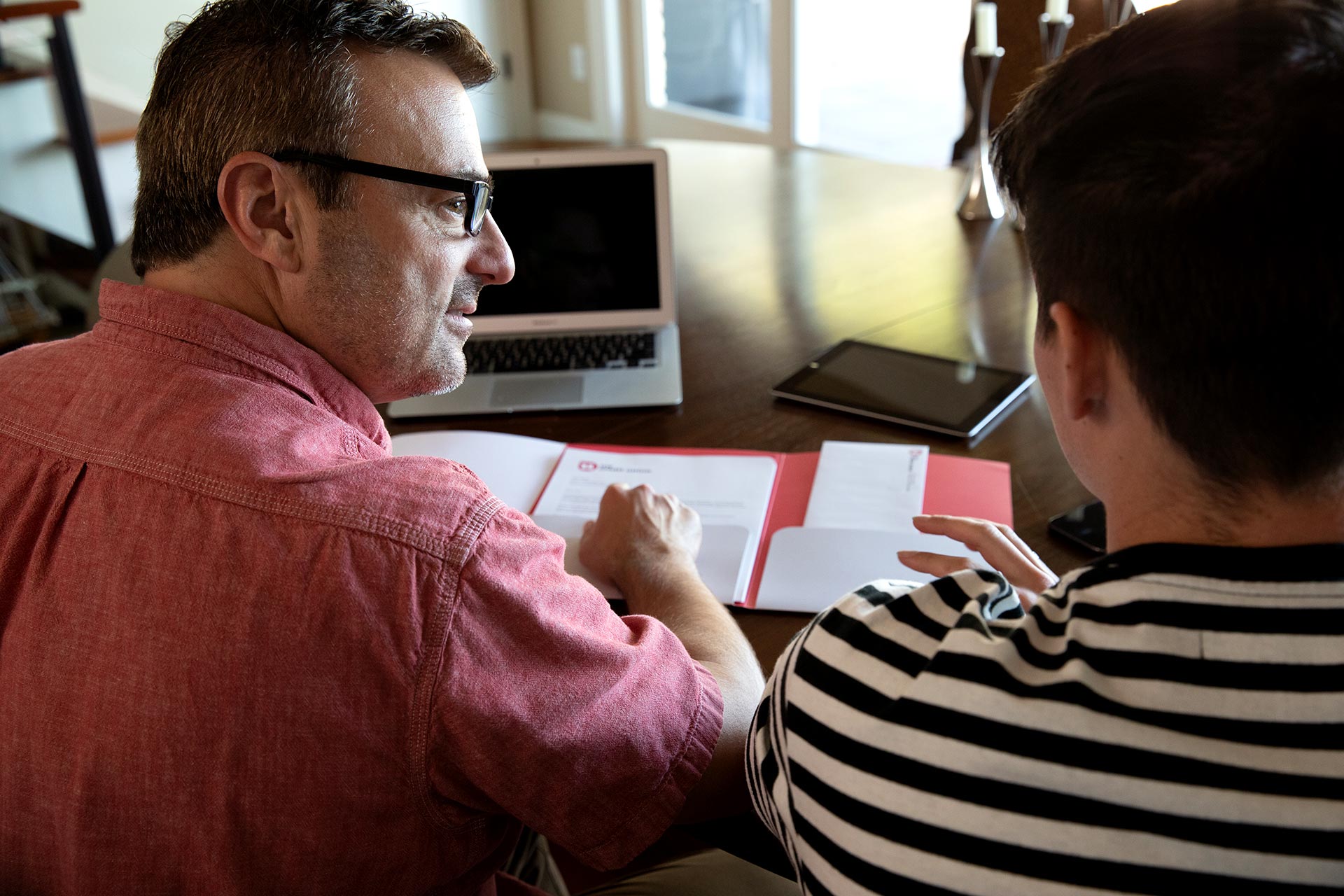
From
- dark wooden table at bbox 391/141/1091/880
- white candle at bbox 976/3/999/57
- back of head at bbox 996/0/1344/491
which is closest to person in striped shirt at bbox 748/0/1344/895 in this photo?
back of head at bbox 996/0/1344/491

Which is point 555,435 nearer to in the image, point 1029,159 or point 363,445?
point 363,445

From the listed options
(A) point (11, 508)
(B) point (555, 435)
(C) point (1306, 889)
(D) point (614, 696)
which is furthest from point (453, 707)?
(B) point (555, 435)

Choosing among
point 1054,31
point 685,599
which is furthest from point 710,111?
point 685,599

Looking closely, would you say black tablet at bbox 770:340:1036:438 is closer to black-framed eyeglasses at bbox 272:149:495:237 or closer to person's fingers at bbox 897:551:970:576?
person's fingers at bbox 897:551:970:576

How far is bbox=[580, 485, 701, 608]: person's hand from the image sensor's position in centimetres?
107

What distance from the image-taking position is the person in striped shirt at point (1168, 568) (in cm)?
53

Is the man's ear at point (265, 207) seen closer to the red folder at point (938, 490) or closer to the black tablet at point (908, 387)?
the red folder at point (938, 490)

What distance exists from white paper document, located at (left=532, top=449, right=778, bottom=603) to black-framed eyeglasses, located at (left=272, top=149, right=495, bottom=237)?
357 millimetres

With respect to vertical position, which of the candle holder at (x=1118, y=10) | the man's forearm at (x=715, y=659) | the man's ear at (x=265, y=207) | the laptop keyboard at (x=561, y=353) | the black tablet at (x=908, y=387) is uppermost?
the candle holder at (x=1118, y=10)

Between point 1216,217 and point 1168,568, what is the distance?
18 cm

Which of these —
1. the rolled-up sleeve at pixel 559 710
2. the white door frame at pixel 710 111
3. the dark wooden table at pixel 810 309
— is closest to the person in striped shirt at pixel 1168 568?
the rolled-up sleeve at pixel 559 710

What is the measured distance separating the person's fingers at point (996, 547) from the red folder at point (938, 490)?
228mm

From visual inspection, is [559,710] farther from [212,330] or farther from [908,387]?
[908,387]

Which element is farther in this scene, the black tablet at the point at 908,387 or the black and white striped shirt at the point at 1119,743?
the black tablet at the point at 908,387
